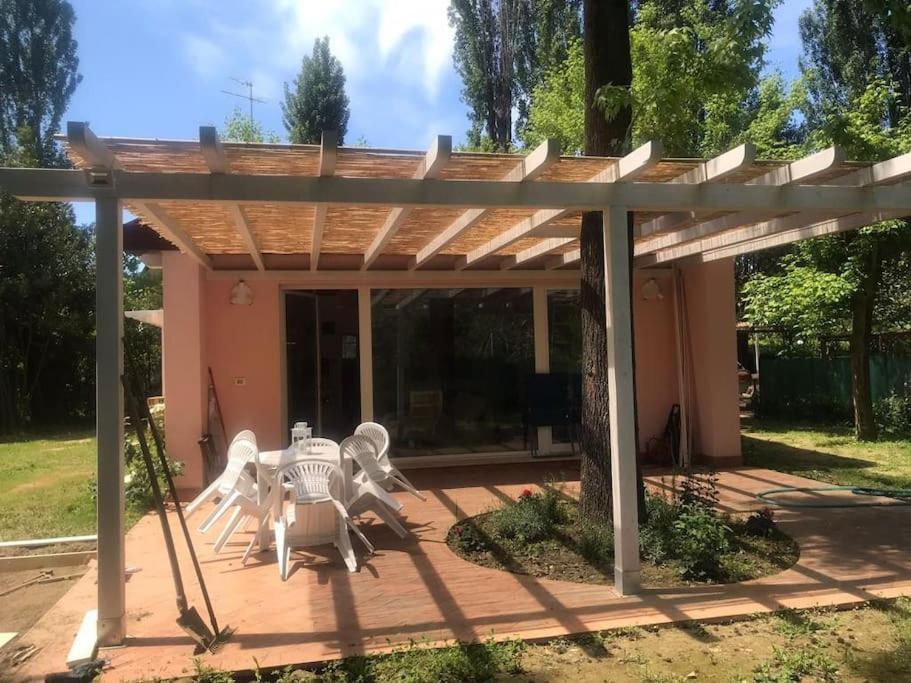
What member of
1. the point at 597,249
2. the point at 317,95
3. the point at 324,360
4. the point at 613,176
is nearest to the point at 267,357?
the point at 324,360

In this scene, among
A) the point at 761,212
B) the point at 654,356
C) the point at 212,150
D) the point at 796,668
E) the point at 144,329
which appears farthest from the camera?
the point at 144,329

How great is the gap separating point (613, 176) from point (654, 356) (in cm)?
555

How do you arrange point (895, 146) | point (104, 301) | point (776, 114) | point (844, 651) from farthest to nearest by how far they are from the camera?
point (776, 114) < point (895, 146) < point (104, 301) < point (844, 651)

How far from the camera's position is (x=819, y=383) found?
14.4 meters

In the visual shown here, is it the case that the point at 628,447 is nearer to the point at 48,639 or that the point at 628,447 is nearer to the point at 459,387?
the point at 48,639

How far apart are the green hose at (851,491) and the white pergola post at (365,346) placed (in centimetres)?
459

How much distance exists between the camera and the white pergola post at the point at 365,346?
865cm

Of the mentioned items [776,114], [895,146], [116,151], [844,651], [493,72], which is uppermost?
[493,72]

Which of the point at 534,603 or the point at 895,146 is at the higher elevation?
the point at 895,146

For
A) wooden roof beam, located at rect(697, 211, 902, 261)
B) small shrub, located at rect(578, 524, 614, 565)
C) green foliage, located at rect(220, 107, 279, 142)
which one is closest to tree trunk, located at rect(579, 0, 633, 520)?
small shrub, located at rect(578, 524, 614, 565)

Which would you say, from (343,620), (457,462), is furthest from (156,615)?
(457,462)

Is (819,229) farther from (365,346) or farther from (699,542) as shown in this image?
(365,346)

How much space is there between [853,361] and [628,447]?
29.7 ft

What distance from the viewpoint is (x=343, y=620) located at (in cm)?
393
